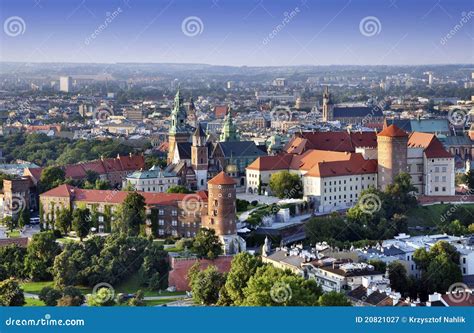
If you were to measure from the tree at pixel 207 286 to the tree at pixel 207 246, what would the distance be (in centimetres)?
152

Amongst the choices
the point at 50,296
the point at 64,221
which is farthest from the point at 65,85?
the point at 50,296

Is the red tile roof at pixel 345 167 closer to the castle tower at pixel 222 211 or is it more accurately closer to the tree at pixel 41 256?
the castle tower at pixel 222 211

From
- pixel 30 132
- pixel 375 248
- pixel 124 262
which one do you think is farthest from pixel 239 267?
pixel 30 132

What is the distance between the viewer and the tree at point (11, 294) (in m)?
12.7

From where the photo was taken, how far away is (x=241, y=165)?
74.5 feet

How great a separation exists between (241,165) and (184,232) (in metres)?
6.04

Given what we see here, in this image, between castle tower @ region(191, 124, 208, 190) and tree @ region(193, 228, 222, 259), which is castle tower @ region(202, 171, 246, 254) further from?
castle tower @ region(191, 124, 208, 190)

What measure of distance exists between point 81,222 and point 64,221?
1.76 ft

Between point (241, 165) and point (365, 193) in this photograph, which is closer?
point (365, 193)

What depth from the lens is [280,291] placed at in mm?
11586

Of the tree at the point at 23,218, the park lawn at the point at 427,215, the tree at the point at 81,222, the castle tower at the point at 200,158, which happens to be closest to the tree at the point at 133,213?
the tree at the point at 81,222

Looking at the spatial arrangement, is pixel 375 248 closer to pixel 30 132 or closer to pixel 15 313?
pixel 15 313

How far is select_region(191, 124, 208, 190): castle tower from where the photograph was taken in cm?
2102

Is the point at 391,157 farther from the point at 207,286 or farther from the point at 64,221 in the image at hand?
the point at 207,286
